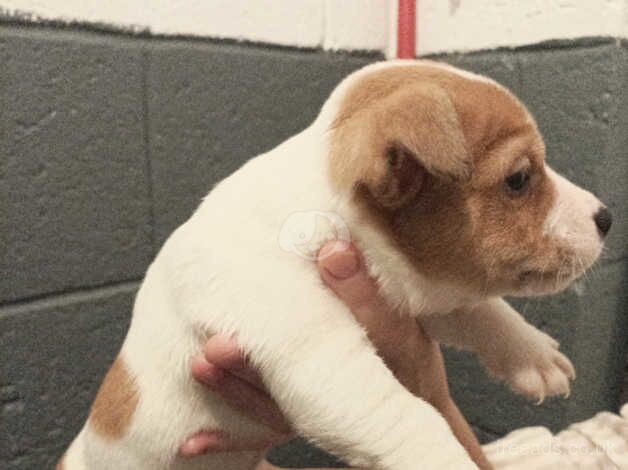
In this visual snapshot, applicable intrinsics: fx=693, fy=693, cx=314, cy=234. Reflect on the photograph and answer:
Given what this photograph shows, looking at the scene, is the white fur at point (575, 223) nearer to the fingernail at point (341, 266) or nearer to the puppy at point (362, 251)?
the puppy at point (362, 251)

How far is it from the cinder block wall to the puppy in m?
0.45

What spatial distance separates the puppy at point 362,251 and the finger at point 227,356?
0.01m

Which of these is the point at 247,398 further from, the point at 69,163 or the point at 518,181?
the point at 69,163

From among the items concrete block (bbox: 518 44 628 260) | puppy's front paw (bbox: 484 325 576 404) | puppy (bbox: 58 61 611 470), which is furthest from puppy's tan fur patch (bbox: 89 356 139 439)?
concrete block (bbox: 518 44 628 260)

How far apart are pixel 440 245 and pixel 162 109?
2.71ft

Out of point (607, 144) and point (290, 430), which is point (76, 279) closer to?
point (290, 430)

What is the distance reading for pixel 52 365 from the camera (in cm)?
139

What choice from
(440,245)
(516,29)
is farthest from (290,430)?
(516,29)

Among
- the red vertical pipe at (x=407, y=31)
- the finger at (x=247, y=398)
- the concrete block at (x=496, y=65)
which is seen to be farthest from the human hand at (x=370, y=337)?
the red vertical pipe at (x=407, y=31)

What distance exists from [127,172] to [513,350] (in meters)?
0.84

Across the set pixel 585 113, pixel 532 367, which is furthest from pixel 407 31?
pixel 532 367

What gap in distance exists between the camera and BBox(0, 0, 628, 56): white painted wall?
4.54ft

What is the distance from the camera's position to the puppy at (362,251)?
2.47 ft

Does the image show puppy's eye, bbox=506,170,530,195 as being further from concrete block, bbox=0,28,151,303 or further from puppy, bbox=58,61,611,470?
concrete block, bbox=0,28,151,303
